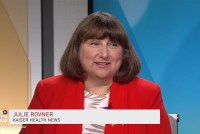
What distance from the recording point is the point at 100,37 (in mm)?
1033

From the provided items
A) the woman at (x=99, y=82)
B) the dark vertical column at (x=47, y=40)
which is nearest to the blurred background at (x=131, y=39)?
the dark vertical column at (x=47, y=40)

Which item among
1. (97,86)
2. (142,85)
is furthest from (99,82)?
(142,85)

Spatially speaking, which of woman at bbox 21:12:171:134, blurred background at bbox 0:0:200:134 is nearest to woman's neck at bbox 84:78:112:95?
woman at bbox 21:12:171:134

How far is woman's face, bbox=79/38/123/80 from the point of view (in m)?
1.04

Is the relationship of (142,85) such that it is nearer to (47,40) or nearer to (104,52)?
(104,52)

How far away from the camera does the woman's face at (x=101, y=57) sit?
3.43ft

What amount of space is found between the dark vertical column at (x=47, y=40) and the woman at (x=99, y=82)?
0.56m

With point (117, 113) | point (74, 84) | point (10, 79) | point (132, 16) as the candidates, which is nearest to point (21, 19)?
point (10, 79)

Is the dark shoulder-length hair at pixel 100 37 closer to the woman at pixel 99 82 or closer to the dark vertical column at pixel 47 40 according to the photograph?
the woman at pixel 99 82

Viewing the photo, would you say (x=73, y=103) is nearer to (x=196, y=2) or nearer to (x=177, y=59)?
(x=177, y=59)

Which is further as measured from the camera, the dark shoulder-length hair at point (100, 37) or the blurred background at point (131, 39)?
the blurred background at point (131, 39)

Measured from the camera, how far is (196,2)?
5.15 ft

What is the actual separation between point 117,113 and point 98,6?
0.70 meters

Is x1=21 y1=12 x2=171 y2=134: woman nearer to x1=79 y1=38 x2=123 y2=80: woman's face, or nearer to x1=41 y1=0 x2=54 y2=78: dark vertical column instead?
x1=79 y1=38 x2=123 y2=80: woman's face
